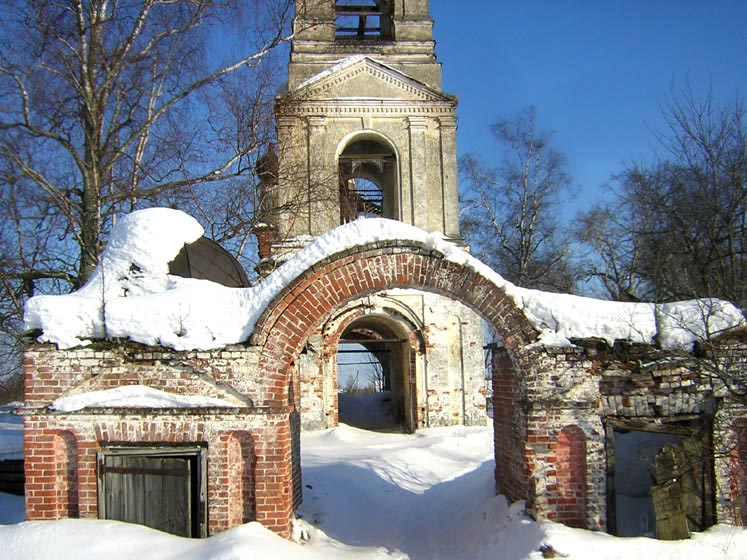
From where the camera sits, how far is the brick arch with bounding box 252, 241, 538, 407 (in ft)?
20.2

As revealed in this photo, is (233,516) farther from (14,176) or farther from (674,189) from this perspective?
(674,189)

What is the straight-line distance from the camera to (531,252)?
23.8 m

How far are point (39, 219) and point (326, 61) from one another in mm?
8187

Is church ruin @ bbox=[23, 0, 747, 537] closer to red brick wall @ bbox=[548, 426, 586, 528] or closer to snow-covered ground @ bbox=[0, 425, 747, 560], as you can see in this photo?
red brick wall @ bbox=[548, 426, 586, 528]

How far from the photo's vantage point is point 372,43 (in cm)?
1666

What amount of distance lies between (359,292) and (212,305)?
1.40 m

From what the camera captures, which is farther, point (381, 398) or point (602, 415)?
point (381, 398)

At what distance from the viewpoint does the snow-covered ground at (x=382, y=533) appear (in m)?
5.51

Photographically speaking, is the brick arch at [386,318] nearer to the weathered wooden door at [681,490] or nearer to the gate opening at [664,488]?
the gate opening at [664,488]

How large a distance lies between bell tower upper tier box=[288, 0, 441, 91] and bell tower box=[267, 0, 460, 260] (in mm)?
25

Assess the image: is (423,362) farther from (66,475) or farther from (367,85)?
(66,475)

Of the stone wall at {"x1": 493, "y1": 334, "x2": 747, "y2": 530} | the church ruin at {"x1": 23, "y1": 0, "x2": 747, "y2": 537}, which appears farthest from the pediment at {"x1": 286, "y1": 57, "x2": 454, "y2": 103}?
the stone wall at {"x1": 493, "y1": 334, "x2": 747, "y2": 530}

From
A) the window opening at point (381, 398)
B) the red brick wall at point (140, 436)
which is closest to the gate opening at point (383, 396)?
the window opening at point (381, 398)

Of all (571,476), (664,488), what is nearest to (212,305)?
(571,476)
